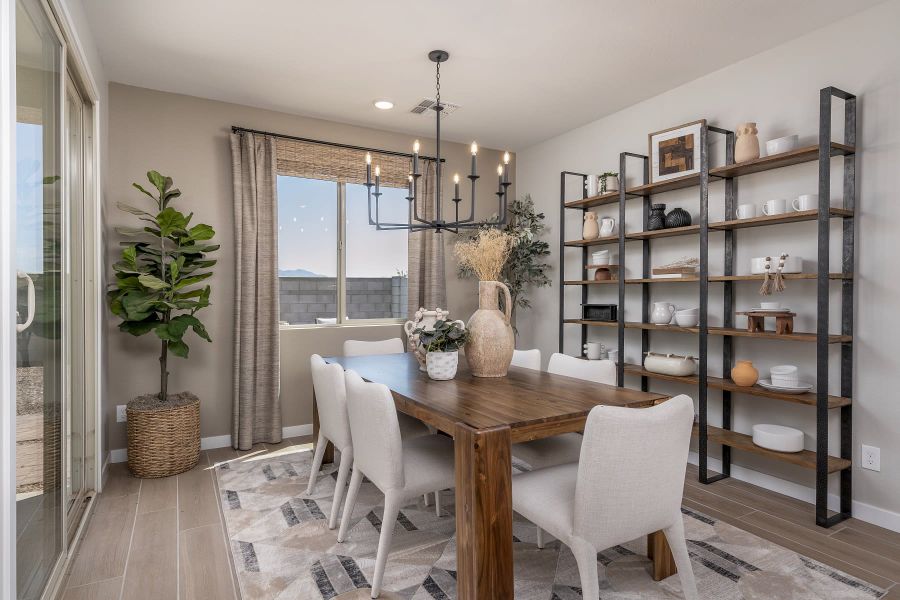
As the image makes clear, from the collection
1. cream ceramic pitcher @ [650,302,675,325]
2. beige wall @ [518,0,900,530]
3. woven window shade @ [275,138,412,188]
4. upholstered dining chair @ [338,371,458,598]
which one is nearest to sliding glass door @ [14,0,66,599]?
upholstered dining chair @ [338,371,458,598]

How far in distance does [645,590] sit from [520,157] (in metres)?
4.12

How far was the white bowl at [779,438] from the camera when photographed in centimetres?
274

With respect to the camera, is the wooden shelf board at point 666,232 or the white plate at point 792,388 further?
the wooden shelf board at point 666,232

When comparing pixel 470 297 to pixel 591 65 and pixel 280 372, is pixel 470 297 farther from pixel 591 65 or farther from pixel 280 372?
pixel 591 65

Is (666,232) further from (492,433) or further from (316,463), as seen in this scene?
(316,463)

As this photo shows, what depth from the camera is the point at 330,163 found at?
13.9 feet

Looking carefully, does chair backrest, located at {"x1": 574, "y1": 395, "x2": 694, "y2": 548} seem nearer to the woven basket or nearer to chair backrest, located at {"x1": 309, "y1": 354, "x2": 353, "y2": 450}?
chair backrest, located at {"x1": 309, "y1": 354, "x2": 353, "y2": 450}

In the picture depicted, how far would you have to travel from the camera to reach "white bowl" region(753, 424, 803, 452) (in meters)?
2.74

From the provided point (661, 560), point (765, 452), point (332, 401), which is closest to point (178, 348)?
point (332, 401)

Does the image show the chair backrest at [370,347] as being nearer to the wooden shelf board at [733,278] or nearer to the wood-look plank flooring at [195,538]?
the wood-look plank flooring at [195,538]

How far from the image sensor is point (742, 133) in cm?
299

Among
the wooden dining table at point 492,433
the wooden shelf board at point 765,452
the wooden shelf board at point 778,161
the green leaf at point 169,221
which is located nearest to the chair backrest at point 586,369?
the wooden dining table at point 492,433

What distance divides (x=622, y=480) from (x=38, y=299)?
2081 mm

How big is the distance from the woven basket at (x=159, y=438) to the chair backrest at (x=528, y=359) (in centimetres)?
215
